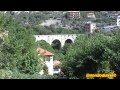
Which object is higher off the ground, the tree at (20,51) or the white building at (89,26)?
the white building at (89,26)

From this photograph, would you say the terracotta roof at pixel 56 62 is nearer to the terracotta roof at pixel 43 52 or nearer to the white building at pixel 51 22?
the terracotta roof at pixel 43 52

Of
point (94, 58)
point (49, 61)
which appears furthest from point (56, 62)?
point (94, 58)

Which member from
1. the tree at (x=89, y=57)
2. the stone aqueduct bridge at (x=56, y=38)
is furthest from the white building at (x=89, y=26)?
the stone aqueduct bridge at (x=56, y=38)

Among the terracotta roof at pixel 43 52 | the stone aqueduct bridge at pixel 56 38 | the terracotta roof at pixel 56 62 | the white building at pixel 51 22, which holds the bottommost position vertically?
the terracotta roof at pixel 56 62

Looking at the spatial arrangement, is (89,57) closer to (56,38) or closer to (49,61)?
(49,61)

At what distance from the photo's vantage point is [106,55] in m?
10.0

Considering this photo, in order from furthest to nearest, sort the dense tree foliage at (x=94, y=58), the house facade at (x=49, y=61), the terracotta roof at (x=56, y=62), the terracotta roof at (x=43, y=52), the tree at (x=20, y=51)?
the terracotta roof at (x=43, y=52)
the terracotta roof at (x=56, y=62)
the house facade at (x=49, y=61)
the tree at (x=20, y=51)
the dense tree foliage at (x=94, y=58)

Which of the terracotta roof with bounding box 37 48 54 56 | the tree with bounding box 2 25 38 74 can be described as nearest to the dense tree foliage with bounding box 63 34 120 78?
the terracotta roof with bounding box 37 48 54 56

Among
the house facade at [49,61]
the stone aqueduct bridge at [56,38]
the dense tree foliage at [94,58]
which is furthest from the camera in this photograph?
the stone aqueduct bridge at [56,38]

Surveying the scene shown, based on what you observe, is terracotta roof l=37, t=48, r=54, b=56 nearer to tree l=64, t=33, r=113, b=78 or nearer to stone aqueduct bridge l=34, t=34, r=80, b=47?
stone aqueduct bridge l=34, t=34, r=80, b=47

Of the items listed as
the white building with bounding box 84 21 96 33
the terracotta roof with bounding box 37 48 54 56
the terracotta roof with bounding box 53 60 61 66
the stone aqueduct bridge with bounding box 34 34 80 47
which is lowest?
the terracotta roof with bounding box 53 60 61 66

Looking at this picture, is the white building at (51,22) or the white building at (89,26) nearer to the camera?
the white building at (89,26)

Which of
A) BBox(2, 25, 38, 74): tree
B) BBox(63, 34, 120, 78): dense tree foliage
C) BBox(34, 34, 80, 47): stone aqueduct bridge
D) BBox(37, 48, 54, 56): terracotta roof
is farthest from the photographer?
BBox(34, 34, 80, 47): stone aqueduct bridge

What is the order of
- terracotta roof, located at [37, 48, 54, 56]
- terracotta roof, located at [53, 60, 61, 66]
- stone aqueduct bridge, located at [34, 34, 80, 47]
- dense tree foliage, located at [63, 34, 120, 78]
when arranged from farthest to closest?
1. stone aqueduct bridge, located at [34, 34, 80, 47]
2. terracotta roof, located at [37, 48, 54, 56]
3. terracotta roof, located at [53, 60, 61, 66]
4. dense tree foliage, located at [63, 34, 120, 78]
